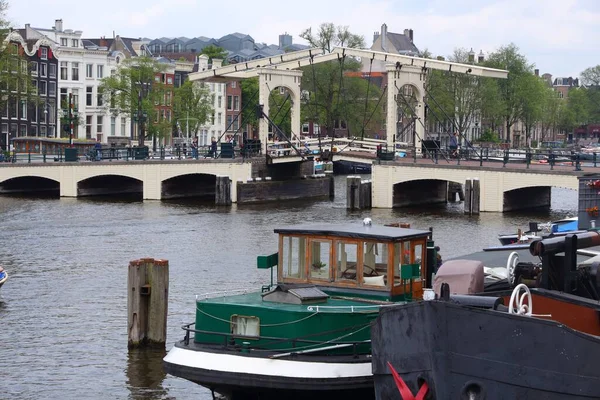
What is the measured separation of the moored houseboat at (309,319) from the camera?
1655 centimetres

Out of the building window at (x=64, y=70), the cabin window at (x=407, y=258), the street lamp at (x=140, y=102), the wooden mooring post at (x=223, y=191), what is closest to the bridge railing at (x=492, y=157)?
the wooden mooring post at (x=223, y=191)

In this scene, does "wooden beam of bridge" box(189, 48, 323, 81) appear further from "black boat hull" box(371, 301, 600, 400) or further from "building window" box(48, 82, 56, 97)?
"black boat hull" box(371, 301, 600, 400)

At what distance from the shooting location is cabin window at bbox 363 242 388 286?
17956 millimetres

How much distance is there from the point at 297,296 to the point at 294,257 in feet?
4.22

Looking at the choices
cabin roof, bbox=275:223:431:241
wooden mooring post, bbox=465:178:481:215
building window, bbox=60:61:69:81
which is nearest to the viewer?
cabin roof, bbox=275:223:431:241

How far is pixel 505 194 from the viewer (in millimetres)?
50594

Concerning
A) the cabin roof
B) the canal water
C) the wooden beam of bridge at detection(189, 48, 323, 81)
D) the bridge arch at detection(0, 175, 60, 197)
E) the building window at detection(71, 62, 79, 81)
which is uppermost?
the building window at detection(71, 62, 79, 81)

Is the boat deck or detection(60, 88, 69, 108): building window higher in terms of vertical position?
detection(60, 88, 69, 108): building window

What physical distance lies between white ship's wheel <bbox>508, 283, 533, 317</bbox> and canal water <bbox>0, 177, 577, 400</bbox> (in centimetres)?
656

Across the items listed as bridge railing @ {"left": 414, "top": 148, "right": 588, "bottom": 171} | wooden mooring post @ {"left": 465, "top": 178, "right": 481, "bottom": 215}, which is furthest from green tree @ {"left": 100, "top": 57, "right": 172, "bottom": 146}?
wooden mooring post @ {"left": 465, "top": 178, "right": 481, "bottom": 215}

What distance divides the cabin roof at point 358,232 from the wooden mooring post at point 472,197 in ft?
102

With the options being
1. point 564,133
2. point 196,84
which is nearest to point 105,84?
point 196,84

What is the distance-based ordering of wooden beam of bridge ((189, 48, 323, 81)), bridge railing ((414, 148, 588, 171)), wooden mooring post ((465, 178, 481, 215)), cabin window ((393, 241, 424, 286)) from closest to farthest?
cabin window ((393, 241, 424, 286)) < wooden mooring post ((465, 178, 481, 215)) < bridge railing ((414, 148, 588, 171)) < wooden beam of bridge ((189, 48, 323, 81))

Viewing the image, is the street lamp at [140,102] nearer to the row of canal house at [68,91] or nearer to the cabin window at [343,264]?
the row of canal house at [68,91]
